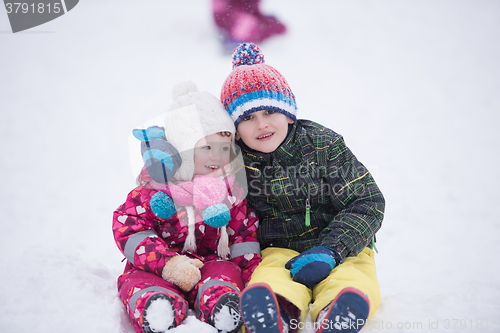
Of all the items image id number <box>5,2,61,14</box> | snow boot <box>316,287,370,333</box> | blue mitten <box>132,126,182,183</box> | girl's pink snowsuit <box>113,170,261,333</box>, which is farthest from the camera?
image id number <box>5,2,61,14</box>

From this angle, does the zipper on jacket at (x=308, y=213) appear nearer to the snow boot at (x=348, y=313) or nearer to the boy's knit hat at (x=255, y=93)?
the boy's knit hat at (x=255, y=93)

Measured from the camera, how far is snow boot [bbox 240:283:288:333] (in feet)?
3.60

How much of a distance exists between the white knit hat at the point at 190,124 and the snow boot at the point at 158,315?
540mm

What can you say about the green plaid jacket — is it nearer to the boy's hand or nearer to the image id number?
the boy's hand

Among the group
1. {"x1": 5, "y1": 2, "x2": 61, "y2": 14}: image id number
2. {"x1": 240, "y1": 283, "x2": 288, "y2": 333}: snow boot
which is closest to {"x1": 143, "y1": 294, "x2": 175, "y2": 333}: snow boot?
{"x1": 240, "y1": 283, "x2": 288, "y2": 333}: snow boot

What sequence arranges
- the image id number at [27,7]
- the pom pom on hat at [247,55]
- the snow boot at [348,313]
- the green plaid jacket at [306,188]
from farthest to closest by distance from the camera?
the image id number at [27,7]
the pom pom on hat at [247,55]
the green plaid jacket at [306,188]
the snow boot at [348,313]

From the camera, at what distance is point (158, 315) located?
1202 mm

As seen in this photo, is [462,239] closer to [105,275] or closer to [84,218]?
[105,275]

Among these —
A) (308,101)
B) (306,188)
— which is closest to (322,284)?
(306,188)

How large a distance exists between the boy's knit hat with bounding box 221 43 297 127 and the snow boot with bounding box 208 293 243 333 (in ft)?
2.50

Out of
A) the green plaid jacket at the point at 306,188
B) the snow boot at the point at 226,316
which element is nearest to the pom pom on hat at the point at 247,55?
the green plaid jacket at the point at 306,188

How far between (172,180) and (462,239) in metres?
2.05

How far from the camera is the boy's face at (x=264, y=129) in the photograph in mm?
1666

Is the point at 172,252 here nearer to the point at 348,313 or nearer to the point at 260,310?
the point at 260,310
